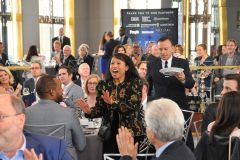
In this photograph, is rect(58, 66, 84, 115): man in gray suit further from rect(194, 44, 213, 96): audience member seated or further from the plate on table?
rect(194, 44, 213, 96): audience member seated

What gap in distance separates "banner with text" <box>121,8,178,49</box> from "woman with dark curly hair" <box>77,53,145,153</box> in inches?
368

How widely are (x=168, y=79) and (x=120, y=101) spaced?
3.47 feet

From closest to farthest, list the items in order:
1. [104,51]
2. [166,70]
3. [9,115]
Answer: [9,115] < [166,70] < [104,51]

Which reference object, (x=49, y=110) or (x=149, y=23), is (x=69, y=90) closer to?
(x=49, y=110)

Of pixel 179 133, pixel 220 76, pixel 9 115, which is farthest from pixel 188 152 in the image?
pixel 220 76

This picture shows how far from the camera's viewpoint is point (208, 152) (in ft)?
10.6

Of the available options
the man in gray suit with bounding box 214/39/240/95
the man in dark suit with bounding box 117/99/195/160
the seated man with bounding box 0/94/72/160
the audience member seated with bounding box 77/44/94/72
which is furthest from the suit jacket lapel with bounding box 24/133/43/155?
the audience member seated with bounding box 77/44/94/72

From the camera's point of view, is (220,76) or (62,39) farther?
(62,39)

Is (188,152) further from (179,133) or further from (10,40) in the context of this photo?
(10,40)

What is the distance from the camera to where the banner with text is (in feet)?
44.0

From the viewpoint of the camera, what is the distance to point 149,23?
13.5m

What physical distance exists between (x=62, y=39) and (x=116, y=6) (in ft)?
11.4

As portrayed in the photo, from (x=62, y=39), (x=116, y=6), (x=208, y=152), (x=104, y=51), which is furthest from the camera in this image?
(x=116, y=6)

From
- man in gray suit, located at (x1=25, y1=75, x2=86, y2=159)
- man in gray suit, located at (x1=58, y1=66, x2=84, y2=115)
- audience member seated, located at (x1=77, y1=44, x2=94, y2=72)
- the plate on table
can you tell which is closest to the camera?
man in gray suit, located at (x1=25, y1=75, x2=86, y2=159)
